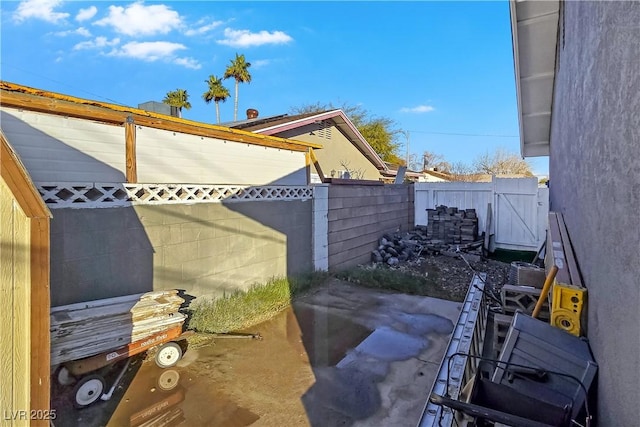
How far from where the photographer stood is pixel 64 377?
2715mm

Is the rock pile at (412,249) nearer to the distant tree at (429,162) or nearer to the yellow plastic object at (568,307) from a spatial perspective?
the yellow plastic object at (568,307)

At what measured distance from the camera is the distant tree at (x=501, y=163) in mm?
29859

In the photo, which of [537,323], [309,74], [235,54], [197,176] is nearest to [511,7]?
[537,323]

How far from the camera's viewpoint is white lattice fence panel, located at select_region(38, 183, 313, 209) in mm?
3100

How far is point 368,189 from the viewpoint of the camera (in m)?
7.89

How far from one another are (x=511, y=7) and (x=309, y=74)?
15.0 metres

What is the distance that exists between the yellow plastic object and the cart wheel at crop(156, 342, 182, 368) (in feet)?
11.0

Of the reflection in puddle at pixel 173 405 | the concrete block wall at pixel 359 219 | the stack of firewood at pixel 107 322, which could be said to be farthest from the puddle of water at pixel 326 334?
the concrete block wall at pixel 359 219

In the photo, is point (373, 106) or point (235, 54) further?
point (235, 54)

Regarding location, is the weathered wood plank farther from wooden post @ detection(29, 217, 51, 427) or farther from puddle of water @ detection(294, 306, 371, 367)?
puddle of water @ detection(294, 306, 371, 367)

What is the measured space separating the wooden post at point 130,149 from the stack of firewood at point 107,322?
1.31m

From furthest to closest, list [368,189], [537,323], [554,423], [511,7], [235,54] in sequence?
[235,54], [368,189], [511,7], [537,323], [554,423]

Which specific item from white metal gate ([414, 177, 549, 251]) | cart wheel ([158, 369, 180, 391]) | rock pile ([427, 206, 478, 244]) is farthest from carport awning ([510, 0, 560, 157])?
cart wheel ([158, 369, 180, 391])

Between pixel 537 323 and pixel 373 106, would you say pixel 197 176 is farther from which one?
pixel 373 106
